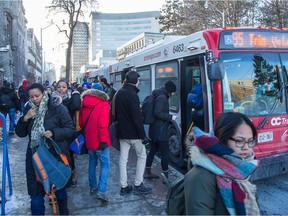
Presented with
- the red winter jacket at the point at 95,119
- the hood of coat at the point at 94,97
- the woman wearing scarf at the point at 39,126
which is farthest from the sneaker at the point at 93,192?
the hood of coat at the point at 94,97

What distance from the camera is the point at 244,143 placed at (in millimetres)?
1770

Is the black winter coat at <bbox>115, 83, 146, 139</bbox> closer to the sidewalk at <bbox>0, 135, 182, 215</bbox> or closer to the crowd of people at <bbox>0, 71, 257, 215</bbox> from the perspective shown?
the crowd of people at <bbox>0, 71, 257, 215</bbox>

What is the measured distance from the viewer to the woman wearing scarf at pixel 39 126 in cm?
335

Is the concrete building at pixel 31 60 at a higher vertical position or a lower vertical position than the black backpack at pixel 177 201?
higher

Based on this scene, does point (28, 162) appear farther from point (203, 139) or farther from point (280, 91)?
point (280, 91)

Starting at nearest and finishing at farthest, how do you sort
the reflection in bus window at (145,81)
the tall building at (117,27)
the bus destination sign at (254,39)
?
the bus destination sign at (254,39), the reflection in bus window at (145,81), the tall building at (117,27)

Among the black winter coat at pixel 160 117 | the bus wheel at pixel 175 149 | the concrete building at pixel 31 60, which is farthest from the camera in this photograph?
the concrete building at pixel 31 60

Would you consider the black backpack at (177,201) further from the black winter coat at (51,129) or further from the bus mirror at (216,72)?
the bus mirror at (216,72)

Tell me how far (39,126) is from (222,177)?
239 centimetres

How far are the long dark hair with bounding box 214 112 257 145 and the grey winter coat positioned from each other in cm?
27

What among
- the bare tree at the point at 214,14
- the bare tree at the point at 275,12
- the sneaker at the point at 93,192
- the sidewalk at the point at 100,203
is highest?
A: the bare tree at the point at 214,14

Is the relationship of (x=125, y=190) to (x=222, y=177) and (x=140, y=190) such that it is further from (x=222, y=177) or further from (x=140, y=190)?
(x=222, y=177)

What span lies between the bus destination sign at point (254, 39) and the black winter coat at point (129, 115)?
6.03 ft

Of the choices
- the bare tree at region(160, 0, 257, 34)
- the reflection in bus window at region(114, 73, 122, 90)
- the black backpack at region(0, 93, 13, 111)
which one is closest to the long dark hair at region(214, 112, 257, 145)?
the black backpack at region(0, 93, 13, 111)
